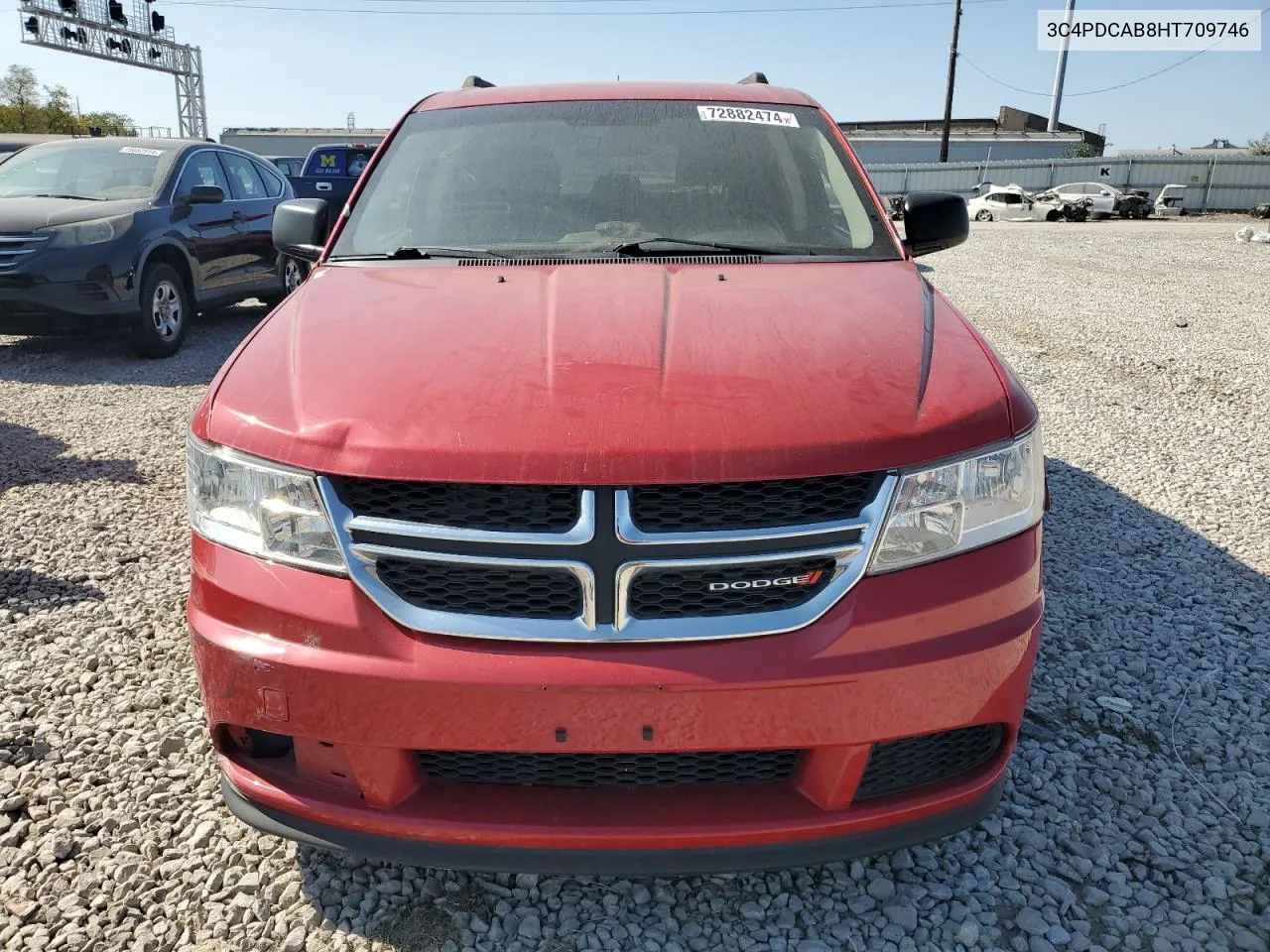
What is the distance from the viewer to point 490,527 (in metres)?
1.60

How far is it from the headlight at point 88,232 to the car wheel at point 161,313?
357 mm

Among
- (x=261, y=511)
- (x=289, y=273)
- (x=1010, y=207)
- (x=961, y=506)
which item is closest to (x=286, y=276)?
(x=289, y=273)

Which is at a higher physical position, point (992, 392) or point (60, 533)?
point (992, 392)

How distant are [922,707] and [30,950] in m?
1.82

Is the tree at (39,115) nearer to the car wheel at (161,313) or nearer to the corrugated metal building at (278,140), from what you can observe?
the corrugated metal building at (278,140)

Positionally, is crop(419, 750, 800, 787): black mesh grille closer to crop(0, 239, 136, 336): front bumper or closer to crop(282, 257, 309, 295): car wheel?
crop(0, 239, 136, 336): front bumper

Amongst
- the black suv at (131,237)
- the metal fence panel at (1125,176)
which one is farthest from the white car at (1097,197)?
the black suv at (131,237)

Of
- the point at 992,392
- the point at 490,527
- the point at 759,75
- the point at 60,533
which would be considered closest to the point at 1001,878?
the point at 992,392

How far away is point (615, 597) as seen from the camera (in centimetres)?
158

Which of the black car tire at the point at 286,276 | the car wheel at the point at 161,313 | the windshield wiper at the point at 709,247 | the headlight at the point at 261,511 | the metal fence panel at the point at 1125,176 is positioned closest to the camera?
the headlight at the point at 261,511

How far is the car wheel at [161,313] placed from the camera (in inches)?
277

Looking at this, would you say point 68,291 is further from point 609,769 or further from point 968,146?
point 968,146

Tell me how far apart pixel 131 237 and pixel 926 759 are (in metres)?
7.08

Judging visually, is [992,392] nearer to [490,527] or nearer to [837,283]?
[837,283]
